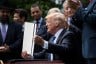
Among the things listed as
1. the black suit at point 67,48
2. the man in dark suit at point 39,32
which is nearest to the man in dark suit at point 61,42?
the black suit at point 67,48

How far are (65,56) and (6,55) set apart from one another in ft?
10.5

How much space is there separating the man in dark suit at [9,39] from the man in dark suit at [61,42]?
272 cm

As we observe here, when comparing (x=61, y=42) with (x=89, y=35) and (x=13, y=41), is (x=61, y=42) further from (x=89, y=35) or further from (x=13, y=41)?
(x=13, y=41)

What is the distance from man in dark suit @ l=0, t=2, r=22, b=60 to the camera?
9.59 metres

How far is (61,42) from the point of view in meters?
6.66

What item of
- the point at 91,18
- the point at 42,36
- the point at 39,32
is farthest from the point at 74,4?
the point at 39,32

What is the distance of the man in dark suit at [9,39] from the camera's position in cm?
959

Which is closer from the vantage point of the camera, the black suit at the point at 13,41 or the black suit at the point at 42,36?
the black suit at the point at 42,36

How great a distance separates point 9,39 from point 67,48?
3335 millimetres

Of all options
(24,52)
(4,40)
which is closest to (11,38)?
(4,40)

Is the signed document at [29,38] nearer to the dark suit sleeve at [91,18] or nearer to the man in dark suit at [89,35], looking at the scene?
the man in dark suit at [89,35]

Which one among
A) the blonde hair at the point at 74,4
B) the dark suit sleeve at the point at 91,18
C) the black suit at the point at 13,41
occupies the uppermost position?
the blonde hair at the point at 74,4

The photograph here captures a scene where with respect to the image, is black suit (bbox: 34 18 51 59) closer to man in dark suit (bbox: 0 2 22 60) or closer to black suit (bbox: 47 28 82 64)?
man in dark suit (bbox: 0 2 22 60)

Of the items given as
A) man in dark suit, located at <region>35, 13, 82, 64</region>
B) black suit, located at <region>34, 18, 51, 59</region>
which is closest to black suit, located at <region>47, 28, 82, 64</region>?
man in dark suit, located at <region>35, 13, 82, 64</region>
